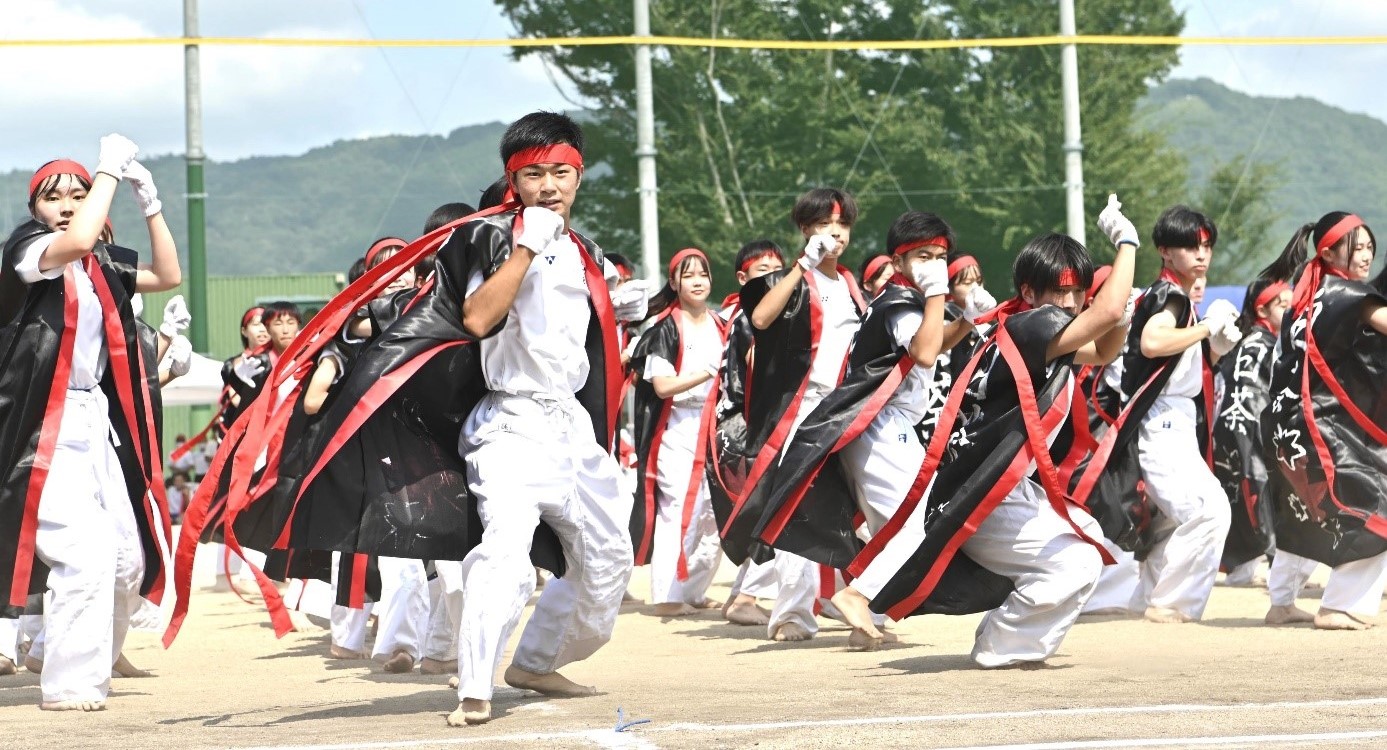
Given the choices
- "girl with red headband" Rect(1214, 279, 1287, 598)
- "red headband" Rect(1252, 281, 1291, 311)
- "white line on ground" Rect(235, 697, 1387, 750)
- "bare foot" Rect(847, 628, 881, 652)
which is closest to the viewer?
"white line on ground" Rect(235, 697, 1387, 750)

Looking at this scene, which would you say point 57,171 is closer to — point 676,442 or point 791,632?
point 791,632

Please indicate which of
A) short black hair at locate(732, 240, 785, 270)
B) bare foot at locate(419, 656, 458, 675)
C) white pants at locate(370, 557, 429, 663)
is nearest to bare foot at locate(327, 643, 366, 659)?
white pants at locate(370, 557, 429, 663)

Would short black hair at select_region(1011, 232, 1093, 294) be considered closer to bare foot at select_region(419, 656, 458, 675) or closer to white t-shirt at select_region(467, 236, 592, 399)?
white t-shirt at select_region(467, 236, 592, 399)

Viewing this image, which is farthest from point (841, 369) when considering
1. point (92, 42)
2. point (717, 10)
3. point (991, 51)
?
point (991, 51)

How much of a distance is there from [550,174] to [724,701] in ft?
5.39

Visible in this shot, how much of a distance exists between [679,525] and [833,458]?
2564mm

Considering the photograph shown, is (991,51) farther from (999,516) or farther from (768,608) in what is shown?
(999,516)

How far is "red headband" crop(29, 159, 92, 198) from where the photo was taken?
259 inches

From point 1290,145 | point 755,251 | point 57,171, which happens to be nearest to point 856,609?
point 755,251

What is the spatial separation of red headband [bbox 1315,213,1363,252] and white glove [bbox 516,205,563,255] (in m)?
4.18

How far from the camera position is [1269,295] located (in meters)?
10.9

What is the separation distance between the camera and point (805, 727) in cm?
519

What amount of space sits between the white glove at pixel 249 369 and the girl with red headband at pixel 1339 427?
5678 mm

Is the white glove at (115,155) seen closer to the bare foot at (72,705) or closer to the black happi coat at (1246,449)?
the bare foot at (72,705)
